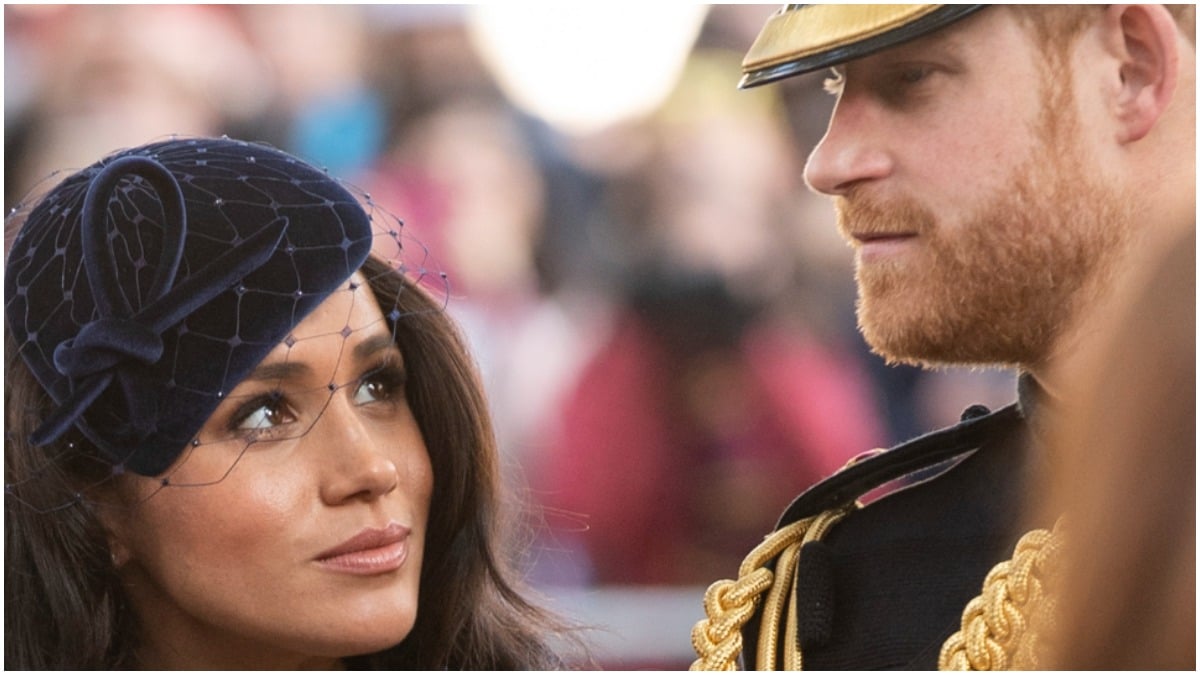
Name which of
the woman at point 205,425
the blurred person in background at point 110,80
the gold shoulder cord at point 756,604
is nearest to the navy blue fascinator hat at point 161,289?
the woman at point 205,425

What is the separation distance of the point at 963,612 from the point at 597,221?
874 millimetres

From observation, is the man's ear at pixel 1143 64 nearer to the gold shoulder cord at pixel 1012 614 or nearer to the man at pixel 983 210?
the man at pixel 983 210

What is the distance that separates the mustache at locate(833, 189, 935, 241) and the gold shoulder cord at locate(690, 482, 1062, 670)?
7.7 inches

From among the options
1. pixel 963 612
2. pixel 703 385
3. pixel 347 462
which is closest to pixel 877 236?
pixel 963 612

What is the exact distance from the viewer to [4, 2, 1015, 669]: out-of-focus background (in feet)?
5.05

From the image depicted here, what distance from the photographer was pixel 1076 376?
3.12 feet

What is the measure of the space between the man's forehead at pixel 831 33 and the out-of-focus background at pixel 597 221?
45cm

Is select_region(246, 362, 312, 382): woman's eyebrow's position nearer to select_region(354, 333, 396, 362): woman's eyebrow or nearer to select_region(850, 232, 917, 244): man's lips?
select_region(354, 333, 396, 362): woman's eyebrow

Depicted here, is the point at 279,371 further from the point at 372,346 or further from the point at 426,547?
the point at 426,547

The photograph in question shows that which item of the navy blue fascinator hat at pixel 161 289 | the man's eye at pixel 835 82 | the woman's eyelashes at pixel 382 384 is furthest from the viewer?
the woman's eyelashes at pixel 382 384

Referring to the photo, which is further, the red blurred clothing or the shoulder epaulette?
the red blurred clothing

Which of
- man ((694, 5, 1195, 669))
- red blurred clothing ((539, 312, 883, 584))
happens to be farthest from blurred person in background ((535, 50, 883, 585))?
man ((694, 5, 1195, 669))

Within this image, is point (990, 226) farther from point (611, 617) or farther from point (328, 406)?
point (611, 617)

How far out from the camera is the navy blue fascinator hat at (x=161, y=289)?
1.13 metres
